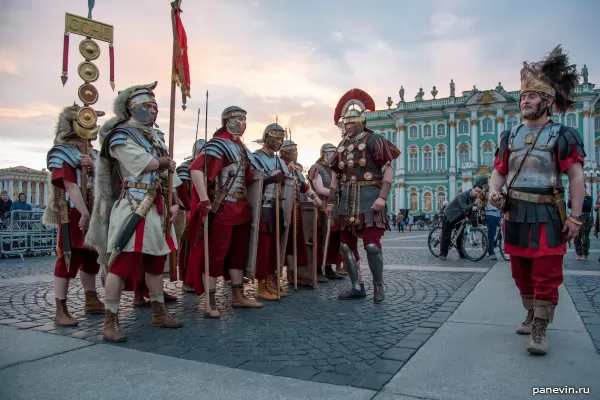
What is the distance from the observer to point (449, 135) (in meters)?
57.2

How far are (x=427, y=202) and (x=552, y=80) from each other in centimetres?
5552

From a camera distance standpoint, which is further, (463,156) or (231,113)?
(463,156)

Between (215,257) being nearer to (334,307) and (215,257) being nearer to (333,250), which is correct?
(334,307)

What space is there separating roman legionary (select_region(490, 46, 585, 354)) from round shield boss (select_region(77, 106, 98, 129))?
3.52m

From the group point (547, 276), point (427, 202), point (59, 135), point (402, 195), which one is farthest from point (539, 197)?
point (402, 195)

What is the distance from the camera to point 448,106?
56656 millimetres

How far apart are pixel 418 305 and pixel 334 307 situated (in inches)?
34.8

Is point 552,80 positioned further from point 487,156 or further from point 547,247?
point 487,156

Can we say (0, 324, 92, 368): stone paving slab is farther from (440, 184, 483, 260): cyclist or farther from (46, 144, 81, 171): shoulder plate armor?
(440, 184, 483, 260): cyclist

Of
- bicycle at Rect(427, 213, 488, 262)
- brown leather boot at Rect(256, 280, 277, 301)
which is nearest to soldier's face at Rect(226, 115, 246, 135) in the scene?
brown leather boot at Rect(256, 280, 277, 301)

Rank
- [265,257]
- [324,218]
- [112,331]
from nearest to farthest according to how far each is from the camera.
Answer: [112,331] → [265,257] → [324,218]

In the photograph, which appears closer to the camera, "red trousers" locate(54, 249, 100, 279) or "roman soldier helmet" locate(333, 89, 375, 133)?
"red trousers" locate(54, 249, 100, 279)

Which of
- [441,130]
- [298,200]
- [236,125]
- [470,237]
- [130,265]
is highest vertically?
[441,130]

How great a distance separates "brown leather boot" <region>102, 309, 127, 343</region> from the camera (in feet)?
12.2
